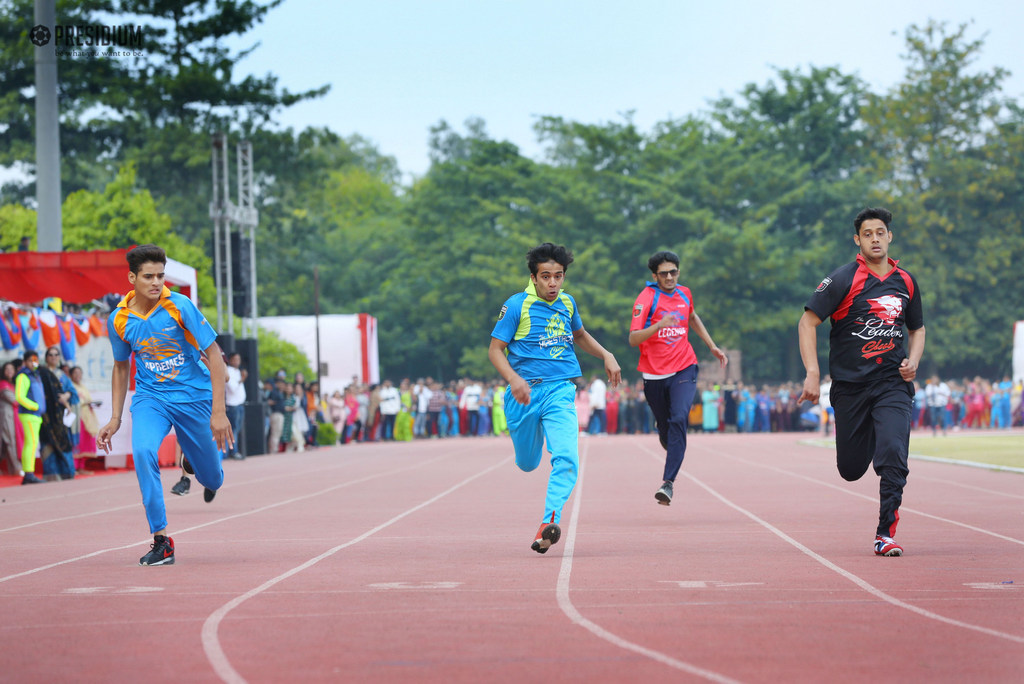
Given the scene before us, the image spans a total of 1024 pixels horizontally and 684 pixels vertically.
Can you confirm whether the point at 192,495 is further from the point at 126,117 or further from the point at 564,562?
the point at 126,117

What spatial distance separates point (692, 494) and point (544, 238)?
1927 inches

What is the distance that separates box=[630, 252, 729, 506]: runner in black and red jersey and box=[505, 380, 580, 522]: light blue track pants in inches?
103

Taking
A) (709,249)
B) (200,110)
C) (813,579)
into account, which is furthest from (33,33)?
(709,249)

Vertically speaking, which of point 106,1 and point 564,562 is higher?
point 106,1

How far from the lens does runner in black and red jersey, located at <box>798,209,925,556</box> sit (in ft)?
28.2

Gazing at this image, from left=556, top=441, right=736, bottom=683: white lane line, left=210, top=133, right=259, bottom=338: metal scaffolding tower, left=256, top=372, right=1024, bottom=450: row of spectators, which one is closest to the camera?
left=556, top=441, right=736, bottom=683: white lane line

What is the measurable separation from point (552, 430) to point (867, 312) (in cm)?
214

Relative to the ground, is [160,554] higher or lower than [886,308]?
lower

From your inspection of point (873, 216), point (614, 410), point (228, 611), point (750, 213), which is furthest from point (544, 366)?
point (750, 213)

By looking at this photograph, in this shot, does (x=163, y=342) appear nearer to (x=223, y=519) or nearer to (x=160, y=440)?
(x=160, y=440)

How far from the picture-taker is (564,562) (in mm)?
8477

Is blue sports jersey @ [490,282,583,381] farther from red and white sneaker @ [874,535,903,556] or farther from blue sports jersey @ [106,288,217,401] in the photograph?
red and white sneaker @ [874,535,903,556]

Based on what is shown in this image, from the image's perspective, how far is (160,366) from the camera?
8734 mm

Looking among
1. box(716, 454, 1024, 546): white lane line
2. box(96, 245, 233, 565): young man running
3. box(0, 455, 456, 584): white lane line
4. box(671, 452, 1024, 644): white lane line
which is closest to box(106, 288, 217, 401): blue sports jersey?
box(96, 245, 233, 565): young man running
